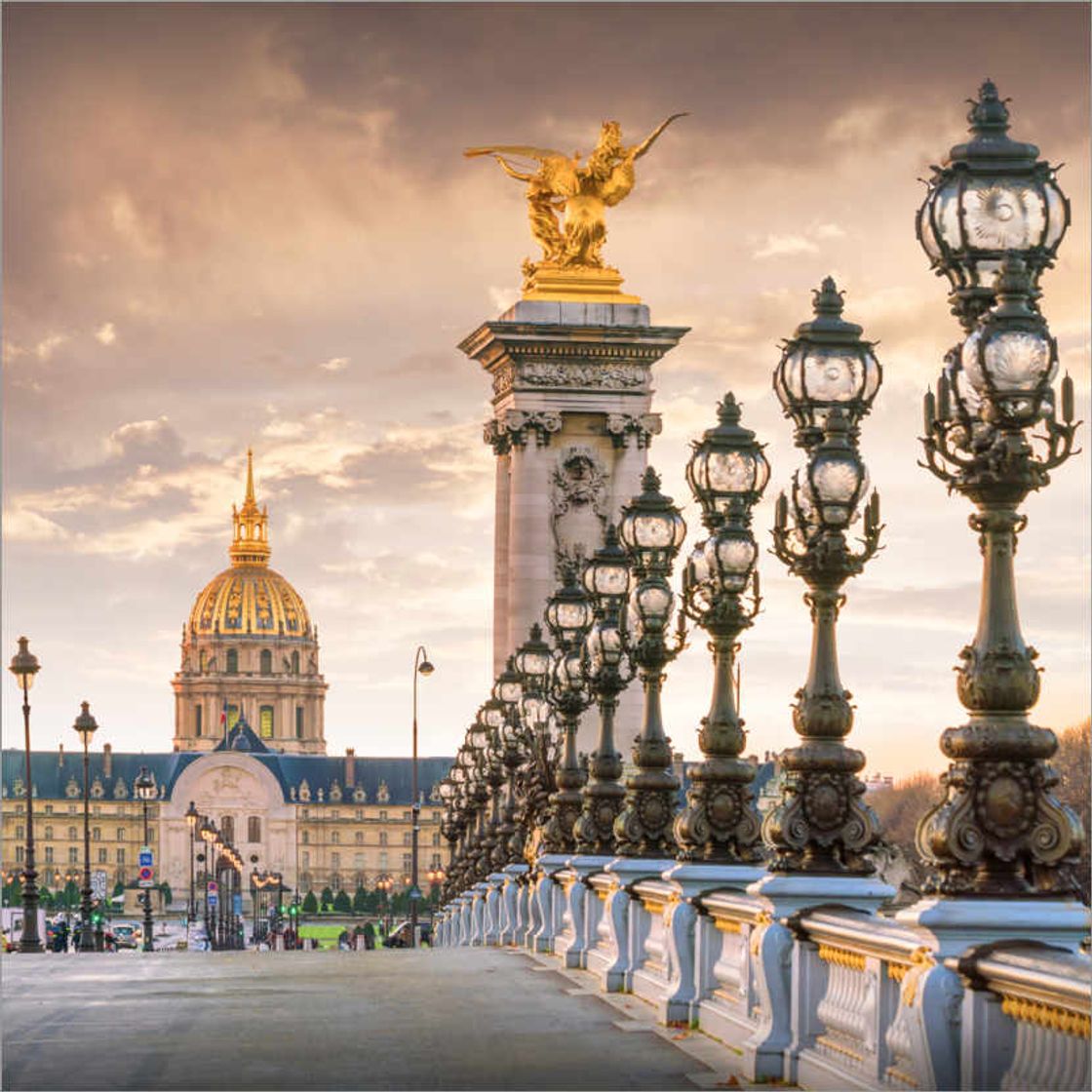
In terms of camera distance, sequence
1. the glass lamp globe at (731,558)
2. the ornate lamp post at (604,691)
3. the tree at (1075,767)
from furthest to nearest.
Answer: the tree at (1075,767), the ornate lamp post at (604,691), the glass lamp globe at (731,558)

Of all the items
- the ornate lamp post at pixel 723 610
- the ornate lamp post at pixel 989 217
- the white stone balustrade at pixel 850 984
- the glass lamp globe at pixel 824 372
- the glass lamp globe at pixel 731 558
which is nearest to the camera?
the white stone balustrade at pixel 850 984

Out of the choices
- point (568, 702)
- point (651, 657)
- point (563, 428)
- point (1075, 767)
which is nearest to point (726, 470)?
point (651, 657)

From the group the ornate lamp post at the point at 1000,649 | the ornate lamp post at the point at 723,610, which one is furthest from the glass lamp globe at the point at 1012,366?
the ornate lamp post at the point at 723,610

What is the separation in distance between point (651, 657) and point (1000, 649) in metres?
16.0

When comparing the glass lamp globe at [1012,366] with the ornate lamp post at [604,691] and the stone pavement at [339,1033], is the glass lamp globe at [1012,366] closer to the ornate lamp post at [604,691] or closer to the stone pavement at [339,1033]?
the stone pavement at [339,1033]

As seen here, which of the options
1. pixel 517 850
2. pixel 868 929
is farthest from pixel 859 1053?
pixel 517 850

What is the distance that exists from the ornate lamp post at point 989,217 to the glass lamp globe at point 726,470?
10.3 metres

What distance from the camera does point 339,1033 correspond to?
25219 millimetres

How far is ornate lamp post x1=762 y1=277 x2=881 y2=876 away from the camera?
2216 centimetres

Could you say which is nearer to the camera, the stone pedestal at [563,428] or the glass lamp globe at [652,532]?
the glass lamp globe at [652,532]

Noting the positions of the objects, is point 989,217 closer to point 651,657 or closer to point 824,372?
point 824,372

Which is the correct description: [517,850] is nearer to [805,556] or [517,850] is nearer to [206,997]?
[206,997]

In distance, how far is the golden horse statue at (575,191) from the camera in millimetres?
115188

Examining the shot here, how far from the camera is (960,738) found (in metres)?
17.4
